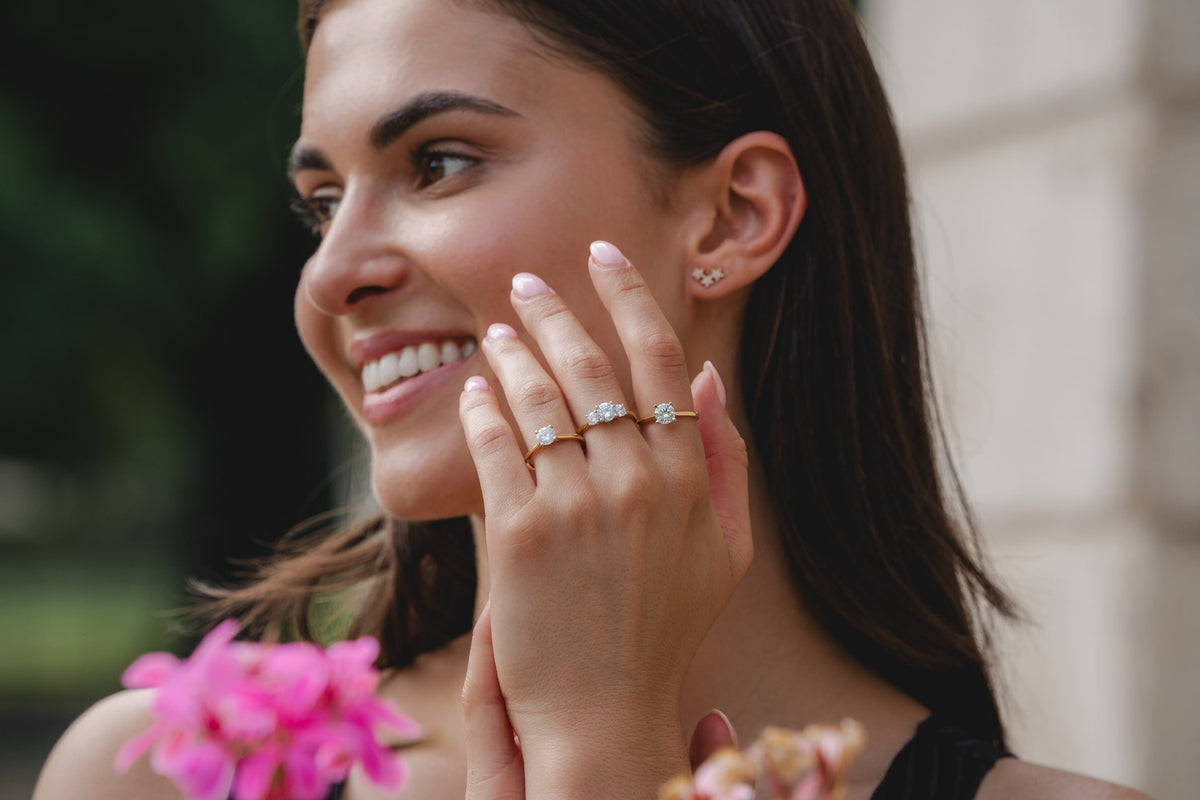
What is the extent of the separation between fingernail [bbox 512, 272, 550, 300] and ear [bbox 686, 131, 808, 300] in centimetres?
41

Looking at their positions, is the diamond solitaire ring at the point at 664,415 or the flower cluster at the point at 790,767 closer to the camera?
the flower cluster at the point at 790,767

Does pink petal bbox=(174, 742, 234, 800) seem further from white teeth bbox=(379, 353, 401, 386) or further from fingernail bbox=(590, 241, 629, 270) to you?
white teeth bbox=(379, 353, 401, 386)

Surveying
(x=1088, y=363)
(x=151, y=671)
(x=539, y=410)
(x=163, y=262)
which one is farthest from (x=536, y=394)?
(x=163, y=262)

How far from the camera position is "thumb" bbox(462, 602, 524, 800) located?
137 centimetres

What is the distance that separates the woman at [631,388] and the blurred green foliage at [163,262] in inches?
177

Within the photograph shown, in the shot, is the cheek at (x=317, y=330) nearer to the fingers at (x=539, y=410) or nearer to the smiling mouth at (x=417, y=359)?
the smiling mouth at (x=417, y=359)

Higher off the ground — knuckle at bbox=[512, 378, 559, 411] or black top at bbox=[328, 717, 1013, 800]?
knuckle at bbox=[512, 378, 559, 411]

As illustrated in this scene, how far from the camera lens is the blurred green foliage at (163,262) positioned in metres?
6.60

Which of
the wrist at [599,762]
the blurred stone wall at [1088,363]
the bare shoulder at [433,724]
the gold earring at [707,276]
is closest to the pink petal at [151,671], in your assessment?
the wrist at [599,762]

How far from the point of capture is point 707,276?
1977mm

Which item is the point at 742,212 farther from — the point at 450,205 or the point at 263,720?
the point at 263,720

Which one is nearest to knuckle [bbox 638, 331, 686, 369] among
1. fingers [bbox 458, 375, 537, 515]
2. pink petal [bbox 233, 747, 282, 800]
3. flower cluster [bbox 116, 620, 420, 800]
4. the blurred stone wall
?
fingers [bbox 458, 375, 537, 515]

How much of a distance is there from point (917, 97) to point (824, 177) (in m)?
2.10

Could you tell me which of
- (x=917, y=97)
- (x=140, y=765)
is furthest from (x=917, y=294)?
(x=917, y=97)
